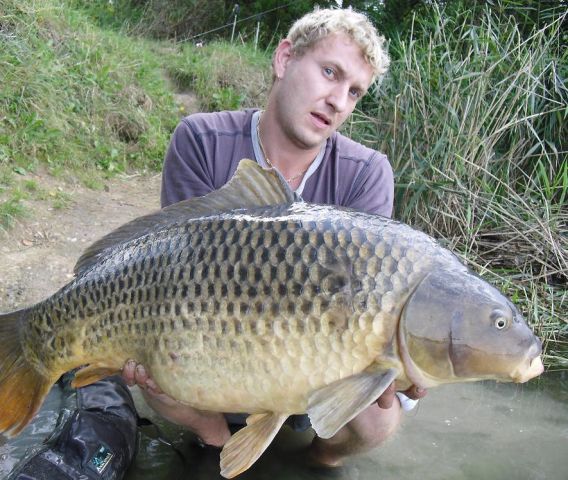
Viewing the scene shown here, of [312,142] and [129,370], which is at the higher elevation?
[312,142]

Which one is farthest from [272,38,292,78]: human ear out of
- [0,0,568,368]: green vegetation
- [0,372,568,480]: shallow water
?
[0,0,568,368]: green vegetation

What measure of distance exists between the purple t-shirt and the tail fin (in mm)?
688

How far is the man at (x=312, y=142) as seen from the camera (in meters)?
2.16

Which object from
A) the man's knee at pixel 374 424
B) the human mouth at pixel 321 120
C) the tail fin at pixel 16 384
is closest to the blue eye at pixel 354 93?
the human mouth at pixel 321 120

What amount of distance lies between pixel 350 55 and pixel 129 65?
4043 mm

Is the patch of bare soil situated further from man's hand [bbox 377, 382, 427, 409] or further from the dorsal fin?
man's hand [bbox 377, 382, 427, 409]

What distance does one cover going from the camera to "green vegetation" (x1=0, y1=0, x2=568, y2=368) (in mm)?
3652

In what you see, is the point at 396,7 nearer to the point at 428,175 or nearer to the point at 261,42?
the point at 261,42

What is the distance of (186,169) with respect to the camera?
2.15 meters

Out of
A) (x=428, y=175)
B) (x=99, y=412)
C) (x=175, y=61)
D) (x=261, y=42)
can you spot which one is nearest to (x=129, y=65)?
(x=175, y=61)

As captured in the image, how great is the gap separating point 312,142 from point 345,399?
102 centimetres

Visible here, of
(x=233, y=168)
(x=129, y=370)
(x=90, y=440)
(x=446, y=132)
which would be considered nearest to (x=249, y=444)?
(x=129, y=370)

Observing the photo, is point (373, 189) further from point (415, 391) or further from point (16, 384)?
point (16, 384)

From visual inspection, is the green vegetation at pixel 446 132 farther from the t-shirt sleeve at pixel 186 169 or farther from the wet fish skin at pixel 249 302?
the wet fish skin at pixel 249 302
